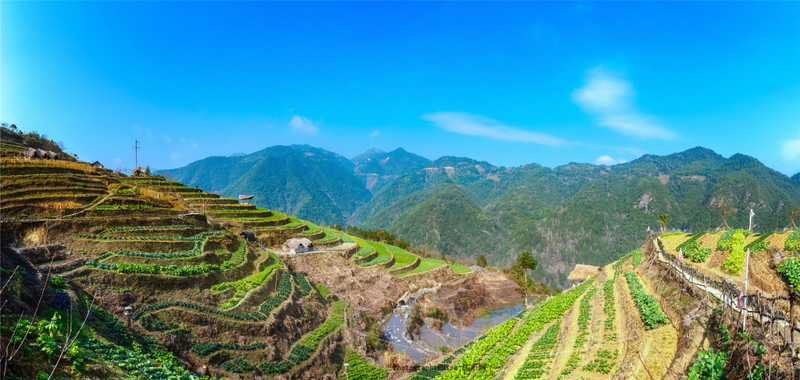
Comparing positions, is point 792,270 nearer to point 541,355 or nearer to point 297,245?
point 541,355

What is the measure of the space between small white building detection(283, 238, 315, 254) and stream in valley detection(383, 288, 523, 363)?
14291mm

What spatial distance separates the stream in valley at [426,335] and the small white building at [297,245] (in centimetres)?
1429

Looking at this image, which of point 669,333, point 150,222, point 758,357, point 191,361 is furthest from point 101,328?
point 669,333

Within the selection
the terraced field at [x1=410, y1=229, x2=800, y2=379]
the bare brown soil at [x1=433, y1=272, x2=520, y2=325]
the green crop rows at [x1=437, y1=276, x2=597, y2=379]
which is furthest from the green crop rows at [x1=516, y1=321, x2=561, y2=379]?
the bare brown soil at [x1=433, y1=272, x2=520, y2=325]

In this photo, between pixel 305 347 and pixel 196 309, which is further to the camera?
pixel 305 347

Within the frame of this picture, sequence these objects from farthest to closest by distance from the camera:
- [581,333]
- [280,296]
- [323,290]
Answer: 1. [323,290]
2. [280,296]
3. [581,333]

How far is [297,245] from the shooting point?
153ft

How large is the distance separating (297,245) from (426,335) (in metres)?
19.8

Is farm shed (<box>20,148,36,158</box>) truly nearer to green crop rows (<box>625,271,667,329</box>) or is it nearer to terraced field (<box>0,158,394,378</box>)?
terraced field (<box>0,158,394,378</box>)

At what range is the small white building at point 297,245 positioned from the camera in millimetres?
46331

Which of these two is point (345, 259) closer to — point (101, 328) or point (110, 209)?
point (110, 209)

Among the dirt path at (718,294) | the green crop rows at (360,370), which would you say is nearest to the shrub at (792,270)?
the dirt path at (718,294)

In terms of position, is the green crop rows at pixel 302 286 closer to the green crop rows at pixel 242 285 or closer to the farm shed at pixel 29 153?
the green crop rows at pixel 242 285

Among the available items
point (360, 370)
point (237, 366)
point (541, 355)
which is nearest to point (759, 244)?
point (541, 355)
